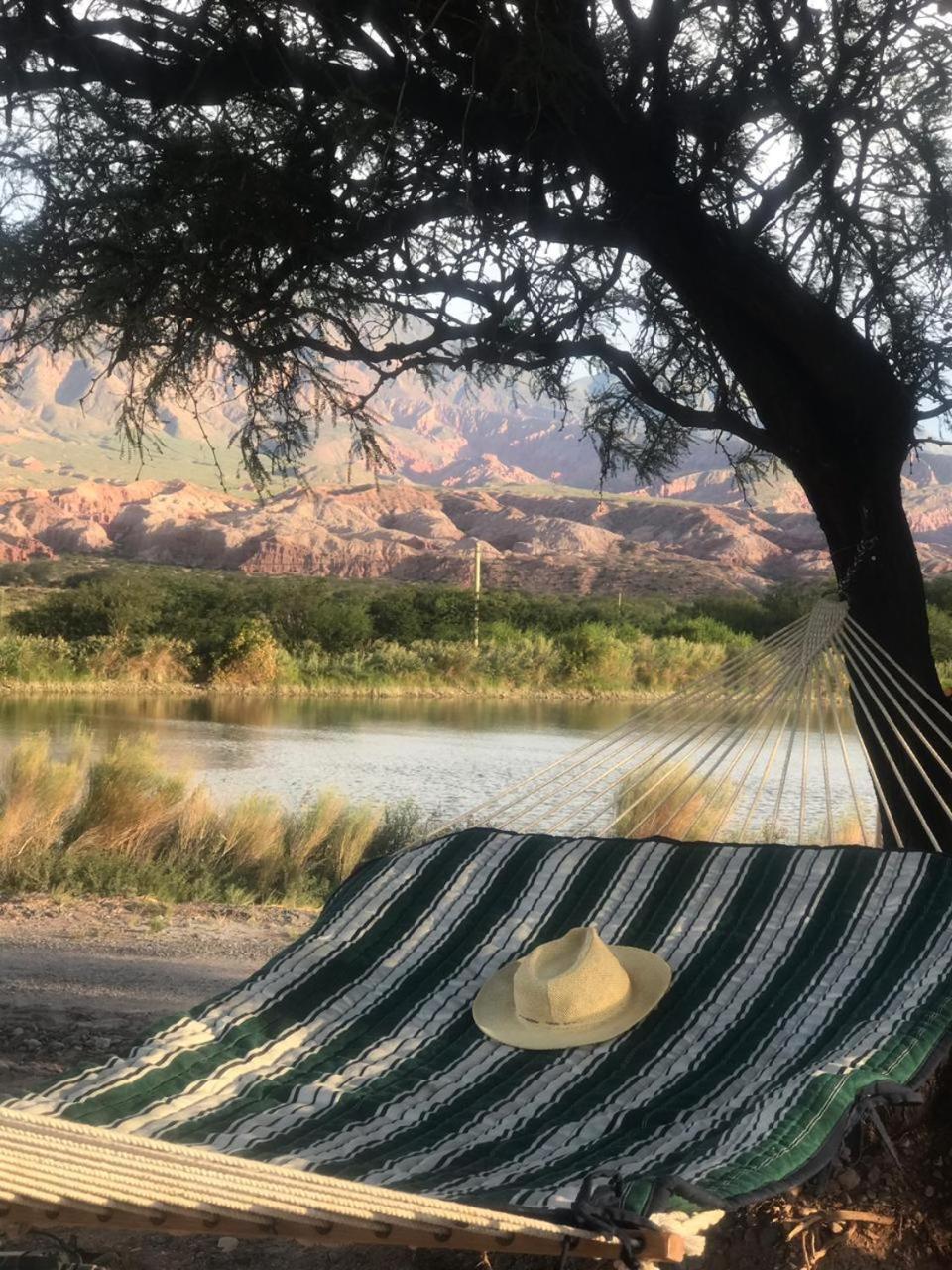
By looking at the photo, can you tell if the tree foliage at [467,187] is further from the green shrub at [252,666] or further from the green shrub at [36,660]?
the green shrub at [252,666]

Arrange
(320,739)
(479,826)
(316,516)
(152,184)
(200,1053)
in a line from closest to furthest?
(200,1053)
(479,826)
(152,184)
(320,739)
(316,516)

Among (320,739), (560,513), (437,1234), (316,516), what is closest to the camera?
(437,1234)

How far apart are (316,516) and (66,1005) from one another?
42.2 meters

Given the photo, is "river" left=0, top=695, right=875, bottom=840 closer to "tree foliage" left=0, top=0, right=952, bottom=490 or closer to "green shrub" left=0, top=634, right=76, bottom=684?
"green shrub" left=0, top=634, right=76, bottom=684

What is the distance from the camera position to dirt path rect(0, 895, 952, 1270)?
179cm

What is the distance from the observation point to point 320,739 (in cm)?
1134

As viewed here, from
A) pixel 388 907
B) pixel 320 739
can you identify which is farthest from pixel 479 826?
pixel 320 739

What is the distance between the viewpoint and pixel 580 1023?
6.85 feet

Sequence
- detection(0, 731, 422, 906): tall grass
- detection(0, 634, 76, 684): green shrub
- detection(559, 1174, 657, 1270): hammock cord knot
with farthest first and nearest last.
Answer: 1. detection(0, 634, 76, 684): green shrub
2. detection(0, 731, 422, 906): tall grass
3. detection(559, 1174, 657, 1270): hammock cord knot

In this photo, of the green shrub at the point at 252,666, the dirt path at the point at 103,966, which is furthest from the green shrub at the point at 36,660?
the dirt path at the point at 103,966

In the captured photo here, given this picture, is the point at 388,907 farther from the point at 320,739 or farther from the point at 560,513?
the point at 560,513

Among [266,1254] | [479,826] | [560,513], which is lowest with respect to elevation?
[266,1254]

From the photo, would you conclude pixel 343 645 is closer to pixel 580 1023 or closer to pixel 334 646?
pixel 334 646

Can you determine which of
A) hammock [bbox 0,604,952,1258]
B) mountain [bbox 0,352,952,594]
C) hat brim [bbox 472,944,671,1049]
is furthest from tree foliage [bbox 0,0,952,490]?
mountain [bbox 0,352,952,594]
